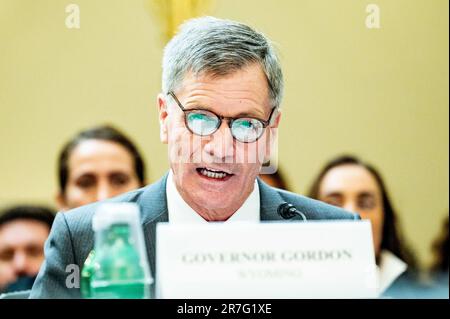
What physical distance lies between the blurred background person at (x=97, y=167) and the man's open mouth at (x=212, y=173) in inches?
23.2

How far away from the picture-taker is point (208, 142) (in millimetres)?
1962

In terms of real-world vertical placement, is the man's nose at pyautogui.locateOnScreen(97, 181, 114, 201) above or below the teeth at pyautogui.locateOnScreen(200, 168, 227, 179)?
below

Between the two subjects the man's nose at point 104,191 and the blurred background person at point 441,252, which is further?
the blurred background person at point 441,252

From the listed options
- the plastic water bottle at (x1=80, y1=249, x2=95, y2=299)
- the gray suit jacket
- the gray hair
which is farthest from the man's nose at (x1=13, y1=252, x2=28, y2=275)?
the plastic water bottle at (x1=80, y1=249, x2=95, y2=299)

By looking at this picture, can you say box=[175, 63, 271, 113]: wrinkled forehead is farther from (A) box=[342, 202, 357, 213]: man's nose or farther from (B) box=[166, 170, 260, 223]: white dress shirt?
(A) box=[342, 202, 357, 213]: man's nose

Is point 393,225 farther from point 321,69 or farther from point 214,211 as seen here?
point 214,211

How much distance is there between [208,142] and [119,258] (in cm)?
Answer: 56

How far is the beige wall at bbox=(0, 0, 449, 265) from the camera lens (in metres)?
2.64

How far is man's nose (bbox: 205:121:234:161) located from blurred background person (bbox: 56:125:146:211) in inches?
26.2

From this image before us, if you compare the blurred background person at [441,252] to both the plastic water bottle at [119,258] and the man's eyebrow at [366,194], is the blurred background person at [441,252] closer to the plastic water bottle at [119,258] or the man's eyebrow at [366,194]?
the man's eyebrow at [366,194]

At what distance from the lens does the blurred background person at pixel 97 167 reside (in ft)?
8.44

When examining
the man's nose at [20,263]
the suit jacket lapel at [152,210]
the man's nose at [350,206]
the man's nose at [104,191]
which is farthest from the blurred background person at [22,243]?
the man's nose at [350,206]

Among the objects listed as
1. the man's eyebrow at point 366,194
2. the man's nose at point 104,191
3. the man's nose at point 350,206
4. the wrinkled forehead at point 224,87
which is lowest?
the man's nose at point 350,206

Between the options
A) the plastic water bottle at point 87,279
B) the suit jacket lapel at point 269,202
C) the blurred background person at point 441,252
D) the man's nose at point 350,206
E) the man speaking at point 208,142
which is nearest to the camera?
the plastic water bottle at point 87,279
